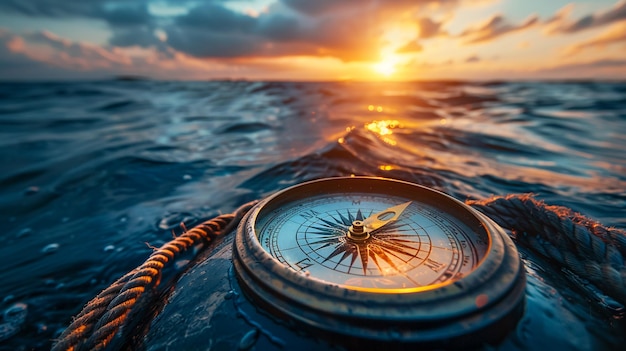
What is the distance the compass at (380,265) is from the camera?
1.56 m

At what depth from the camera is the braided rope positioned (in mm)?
2257

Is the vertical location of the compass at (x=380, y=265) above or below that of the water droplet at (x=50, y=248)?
above

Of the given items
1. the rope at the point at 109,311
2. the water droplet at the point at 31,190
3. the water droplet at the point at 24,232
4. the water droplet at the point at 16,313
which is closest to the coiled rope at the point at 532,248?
the rope at the point at 109,311

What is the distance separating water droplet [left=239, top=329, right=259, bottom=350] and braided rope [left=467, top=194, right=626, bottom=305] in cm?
258

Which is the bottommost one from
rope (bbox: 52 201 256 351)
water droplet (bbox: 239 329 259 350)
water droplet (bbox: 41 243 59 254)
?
water droplet (bbox: 41 243 59 254)

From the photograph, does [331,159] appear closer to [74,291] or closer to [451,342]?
[74,291]

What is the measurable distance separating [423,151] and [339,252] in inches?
291

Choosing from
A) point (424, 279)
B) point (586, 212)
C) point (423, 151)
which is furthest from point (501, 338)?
point (423, 151)

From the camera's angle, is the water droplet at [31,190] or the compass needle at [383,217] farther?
the water droplet at [31,190]

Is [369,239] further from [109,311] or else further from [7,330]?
[7,330]

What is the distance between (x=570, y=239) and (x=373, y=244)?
1764mm

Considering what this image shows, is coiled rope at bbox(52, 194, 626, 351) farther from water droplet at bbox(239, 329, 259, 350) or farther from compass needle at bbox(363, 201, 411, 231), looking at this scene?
compass needle at bbox(363, 201, 411, 231)

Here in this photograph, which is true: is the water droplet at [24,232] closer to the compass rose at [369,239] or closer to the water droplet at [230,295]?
the water droplet at [230,295]

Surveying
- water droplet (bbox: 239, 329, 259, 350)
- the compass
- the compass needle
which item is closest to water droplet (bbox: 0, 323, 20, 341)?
the compass
